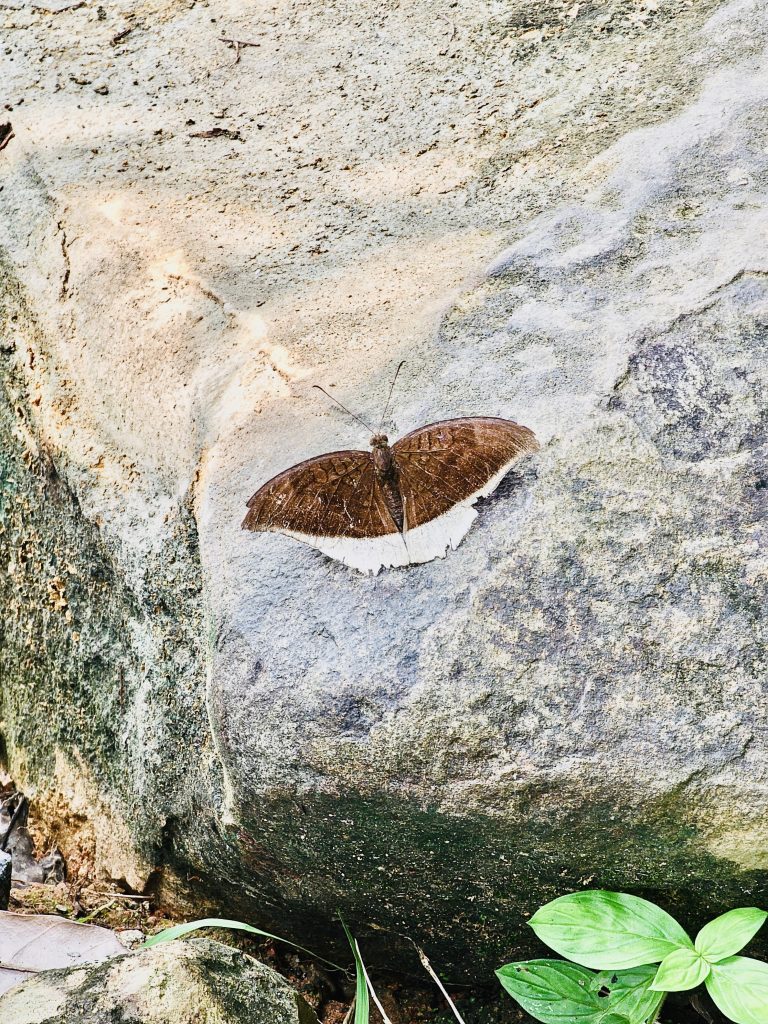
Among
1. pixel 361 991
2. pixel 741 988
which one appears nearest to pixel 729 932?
pixel 741 988

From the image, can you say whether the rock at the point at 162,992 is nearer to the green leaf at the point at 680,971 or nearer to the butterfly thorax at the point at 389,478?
the green leaf at the point at 680,971

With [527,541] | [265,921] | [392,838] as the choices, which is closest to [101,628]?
[265,921]

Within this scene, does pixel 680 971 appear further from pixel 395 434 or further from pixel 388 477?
pixel 395 434

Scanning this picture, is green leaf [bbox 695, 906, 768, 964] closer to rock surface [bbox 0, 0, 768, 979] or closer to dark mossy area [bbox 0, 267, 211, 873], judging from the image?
rock surface [bbox 0, 0, 768, 979]

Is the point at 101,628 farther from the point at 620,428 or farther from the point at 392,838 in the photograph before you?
the point at 620,428

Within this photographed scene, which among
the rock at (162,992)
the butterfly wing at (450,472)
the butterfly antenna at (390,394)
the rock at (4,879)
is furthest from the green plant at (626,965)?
the rock at (4,879)

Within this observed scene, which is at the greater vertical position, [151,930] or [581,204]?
[581,204]
